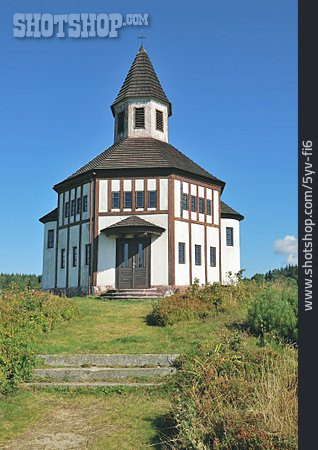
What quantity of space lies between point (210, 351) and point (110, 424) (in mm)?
3068

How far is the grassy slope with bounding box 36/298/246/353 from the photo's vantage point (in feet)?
42.7

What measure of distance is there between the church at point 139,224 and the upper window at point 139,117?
0.17 metres

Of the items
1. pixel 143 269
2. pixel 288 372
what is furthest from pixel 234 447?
pixel 143 269

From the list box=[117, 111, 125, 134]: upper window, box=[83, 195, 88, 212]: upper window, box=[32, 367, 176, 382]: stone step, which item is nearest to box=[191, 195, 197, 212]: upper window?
box=[83, 195, 88, 212]: upper window

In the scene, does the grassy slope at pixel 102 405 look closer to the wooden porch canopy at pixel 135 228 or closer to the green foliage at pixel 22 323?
the green foliage at pixel 22 323

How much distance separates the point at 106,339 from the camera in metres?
14.6

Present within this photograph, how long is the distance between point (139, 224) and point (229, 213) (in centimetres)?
927

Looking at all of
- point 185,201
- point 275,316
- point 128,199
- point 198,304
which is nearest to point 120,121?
point 128,199

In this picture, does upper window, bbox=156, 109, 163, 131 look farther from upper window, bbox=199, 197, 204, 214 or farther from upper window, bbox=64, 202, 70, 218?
upper window, bbox=64, 202, 70, 218

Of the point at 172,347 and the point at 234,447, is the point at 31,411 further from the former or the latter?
the point at 172,347

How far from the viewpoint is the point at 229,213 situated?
33.2 m

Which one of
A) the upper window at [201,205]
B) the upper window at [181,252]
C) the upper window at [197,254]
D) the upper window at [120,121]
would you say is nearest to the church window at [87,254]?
the upper window at [181,252]

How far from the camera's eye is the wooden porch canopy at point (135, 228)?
2633 centimetres
